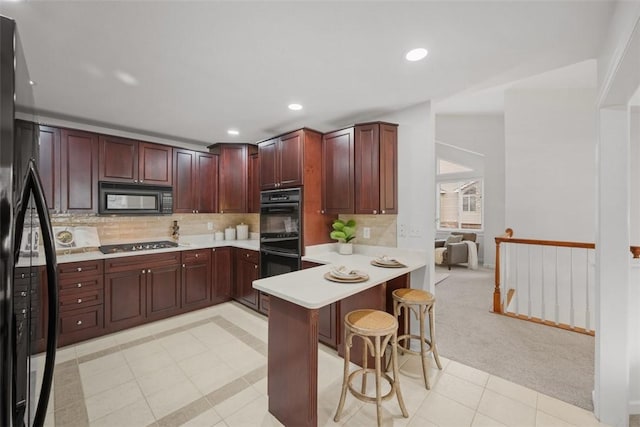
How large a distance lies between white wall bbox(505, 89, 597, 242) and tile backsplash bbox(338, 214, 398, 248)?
2861mm

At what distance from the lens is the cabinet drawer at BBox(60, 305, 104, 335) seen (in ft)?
9.05

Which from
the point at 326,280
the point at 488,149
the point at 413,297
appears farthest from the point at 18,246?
the point at 488,149

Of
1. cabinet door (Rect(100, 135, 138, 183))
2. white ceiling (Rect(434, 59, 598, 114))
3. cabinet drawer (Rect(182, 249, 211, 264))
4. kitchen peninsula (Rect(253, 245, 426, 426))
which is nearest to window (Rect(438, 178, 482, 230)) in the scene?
white ceiling (Rect(434, 59, 598, 114))

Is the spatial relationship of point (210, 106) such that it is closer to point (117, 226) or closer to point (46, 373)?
point (117, 226)

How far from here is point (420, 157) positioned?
281 cm

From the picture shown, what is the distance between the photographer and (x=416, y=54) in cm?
187

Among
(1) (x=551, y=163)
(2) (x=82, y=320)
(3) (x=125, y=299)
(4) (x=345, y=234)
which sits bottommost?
(2) (x=82, y=320)

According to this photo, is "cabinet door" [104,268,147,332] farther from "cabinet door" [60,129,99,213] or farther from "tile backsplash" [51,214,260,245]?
"cabinet door" [60,129,99,213]

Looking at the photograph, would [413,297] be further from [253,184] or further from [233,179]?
[233,179]

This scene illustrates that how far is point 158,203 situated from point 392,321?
335 centimetres

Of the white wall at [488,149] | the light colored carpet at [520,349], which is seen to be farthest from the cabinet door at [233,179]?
the white wall at [488,149]

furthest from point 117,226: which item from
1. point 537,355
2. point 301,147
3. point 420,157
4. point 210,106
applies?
point 537,355

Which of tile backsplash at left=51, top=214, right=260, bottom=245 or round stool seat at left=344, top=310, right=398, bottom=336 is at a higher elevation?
tile backsplash at left=51, top=214, right=260, bottom=245

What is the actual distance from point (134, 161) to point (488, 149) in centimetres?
722
